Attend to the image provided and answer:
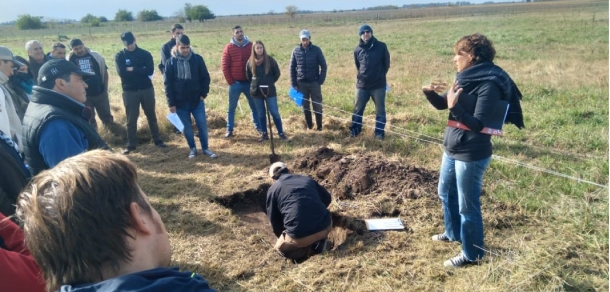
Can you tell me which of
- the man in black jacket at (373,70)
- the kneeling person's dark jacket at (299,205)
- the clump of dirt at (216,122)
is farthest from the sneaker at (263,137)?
the kneeling person's dark jacket at (299,205)

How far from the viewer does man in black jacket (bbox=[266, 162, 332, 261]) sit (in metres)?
4.20

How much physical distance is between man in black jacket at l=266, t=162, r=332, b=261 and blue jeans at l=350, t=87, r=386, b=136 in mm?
3011

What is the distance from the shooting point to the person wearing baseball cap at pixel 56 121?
282 cm

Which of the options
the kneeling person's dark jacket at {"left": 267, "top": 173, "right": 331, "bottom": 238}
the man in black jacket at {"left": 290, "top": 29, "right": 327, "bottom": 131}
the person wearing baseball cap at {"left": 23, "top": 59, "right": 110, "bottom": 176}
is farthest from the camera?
the man in black jacket at {"left": 290, "top": 29, "right": 327, "bottom": 131}

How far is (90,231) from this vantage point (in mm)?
1160

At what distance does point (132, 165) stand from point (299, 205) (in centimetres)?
295

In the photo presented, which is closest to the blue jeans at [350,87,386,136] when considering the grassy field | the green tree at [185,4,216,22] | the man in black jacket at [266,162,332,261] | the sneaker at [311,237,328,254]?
the grassy field

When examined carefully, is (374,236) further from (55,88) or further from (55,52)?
(55,52)

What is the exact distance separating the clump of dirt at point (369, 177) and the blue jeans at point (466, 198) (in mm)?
1069

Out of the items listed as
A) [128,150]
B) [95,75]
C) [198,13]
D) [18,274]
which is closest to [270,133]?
[128,150]

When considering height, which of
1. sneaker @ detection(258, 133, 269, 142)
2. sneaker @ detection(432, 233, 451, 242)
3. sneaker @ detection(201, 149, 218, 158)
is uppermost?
sneaker @ detection(258, 133, 269, 142)

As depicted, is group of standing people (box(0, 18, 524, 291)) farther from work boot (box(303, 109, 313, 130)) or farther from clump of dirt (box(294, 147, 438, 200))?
clump of dirt (box(294, 147, 438, 200))

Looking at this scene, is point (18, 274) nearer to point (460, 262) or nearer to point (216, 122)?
point (460, 262)

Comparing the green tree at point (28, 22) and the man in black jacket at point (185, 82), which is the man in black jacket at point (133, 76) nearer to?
the man in black jacket at point (185, 82)
